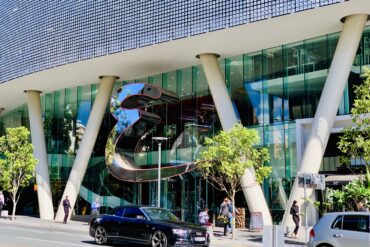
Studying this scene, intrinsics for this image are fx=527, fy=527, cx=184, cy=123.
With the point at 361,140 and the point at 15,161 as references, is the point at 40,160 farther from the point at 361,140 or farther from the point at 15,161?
the point at 361,140

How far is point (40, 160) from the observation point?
3947 cm

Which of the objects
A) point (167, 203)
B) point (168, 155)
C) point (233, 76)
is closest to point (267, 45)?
point (233, 76)

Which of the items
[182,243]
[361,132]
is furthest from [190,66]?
[182,243]

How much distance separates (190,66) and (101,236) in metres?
17.9

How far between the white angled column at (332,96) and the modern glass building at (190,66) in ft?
1.69

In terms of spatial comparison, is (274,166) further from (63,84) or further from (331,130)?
(63,84)

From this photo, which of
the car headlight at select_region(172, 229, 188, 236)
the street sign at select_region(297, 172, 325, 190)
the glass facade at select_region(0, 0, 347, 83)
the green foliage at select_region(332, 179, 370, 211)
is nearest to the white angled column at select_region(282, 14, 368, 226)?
the glass facade at select_region(0, 0, 347, 83)

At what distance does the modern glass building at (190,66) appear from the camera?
87.8 feet

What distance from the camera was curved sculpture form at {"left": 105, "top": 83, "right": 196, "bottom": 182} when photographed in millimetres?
34312

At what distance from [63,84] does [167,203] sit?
12230mm

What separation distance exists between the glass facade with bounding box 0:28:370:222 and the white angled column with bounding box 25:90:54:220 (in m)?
3.12

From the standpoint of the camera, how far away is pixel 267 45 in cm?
2972

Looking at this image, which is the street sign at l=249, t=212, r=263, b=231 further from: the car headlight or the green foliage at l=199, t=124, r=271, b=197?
the car headlight

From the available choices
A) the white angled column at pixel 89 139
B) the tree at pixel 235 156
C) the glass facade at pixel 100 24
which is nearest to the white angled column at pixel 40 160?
the white angled column at pixel 89 139
